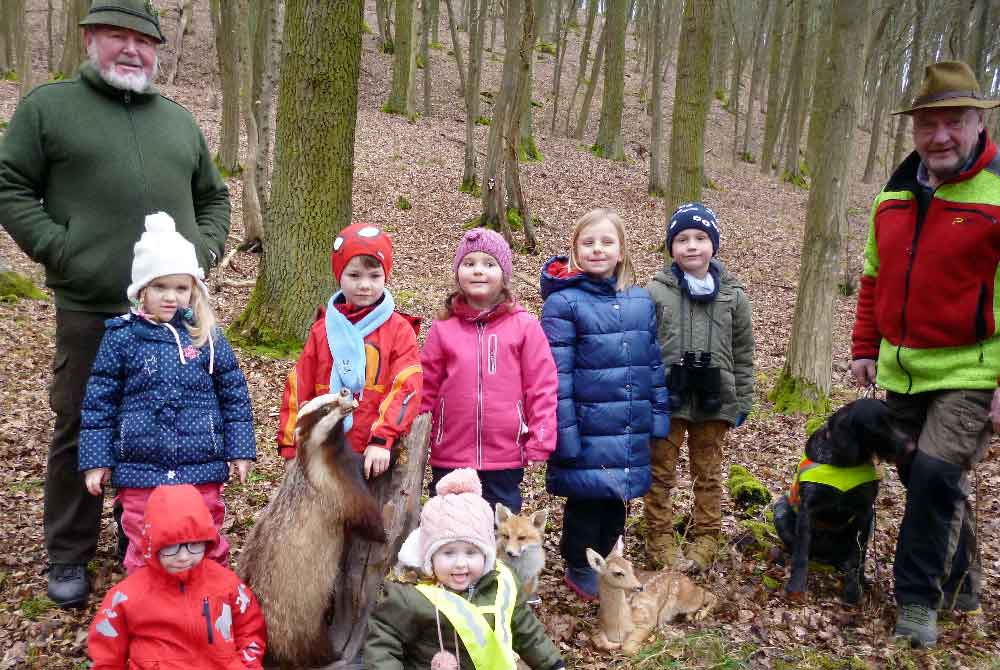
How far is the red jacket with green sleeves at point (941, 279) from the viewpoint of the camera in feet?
12.6

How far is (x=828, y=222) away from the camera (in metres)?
7.68

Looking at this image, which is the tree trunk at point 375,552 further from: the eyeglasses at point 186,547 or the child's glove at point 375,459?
the eyeglasses at point 186,547

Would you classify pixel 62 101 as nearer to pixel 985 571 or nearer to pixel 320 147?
pixel 320 147

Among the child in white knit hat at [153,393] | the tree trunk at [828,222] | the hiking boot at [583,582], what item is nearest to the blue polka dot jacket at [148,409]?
the child in white knit hat at [153,393]

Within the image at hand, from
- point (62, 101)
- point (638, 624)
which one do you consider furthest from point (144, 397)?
point (638, 624)

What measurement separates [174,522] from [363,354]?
1.25m

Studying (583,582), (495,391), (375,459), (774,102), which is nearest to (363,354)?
(375,459)

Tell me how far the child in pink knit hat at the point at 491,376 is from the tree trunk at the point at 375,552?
8.1 inches

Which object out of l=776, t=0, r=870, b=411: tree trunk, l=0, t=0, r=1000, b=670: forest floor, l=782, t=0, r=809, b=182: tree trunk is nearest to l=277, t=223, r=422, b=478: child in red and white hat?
l=0, t=0, r=1000, b=670: forest floor

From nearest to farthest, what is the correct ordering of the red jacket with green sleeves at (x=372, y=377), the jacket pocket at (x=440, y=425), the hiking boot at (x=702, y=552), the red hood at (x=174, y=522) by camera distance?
the red hood at (x=174, y=522) → the red jacket with green sleeves at (x=372, y=377) → the jacket pocket at (x=440, y=425) → the hiking boot at (x=702, y=552)

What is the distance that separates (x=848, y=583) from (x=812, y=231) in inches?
173

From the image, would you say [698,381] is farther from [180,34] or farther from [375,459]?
[180,34]

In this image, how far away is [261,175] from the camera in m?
10.5

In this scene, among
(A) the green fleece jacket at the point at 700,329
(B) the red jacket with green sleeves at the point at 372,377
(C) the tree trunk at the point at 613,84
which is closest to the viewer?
(B) the red jacket with green sleeves at the point at 372,377
